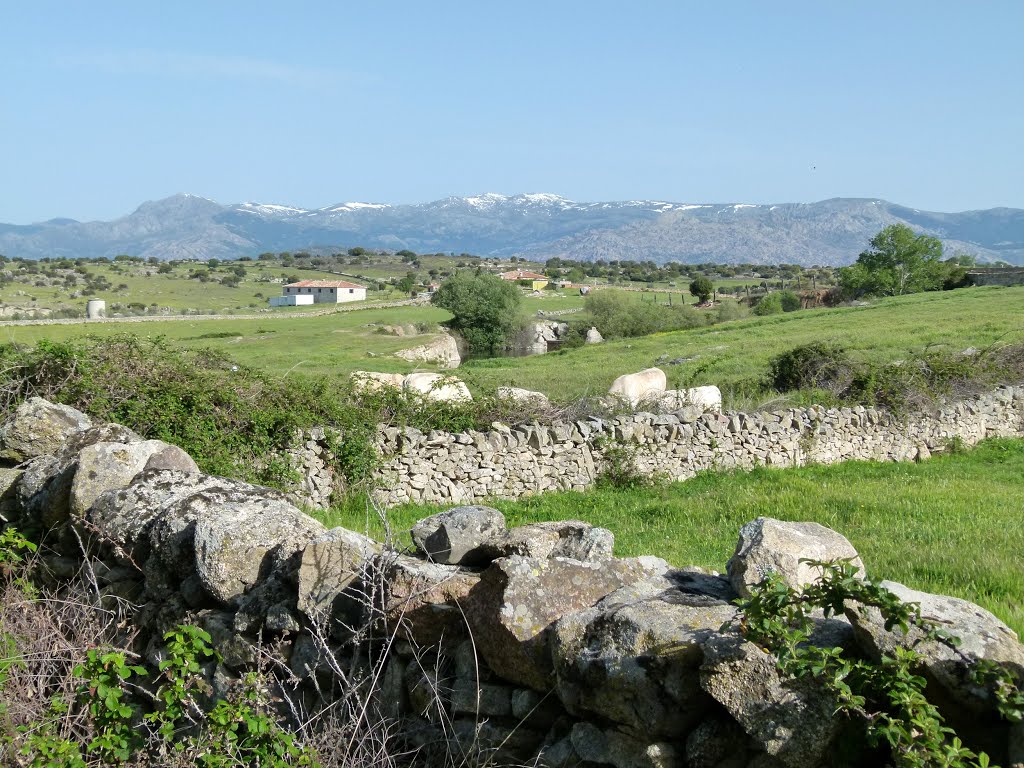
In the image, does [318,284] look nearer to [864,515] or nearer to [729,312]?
[729,312]

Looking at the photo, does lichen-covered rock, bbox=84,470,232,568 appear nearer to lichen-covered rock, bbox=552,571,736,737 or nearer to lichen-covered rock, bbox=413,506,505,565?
lichen-covered rock, bbox=413,506,505,565

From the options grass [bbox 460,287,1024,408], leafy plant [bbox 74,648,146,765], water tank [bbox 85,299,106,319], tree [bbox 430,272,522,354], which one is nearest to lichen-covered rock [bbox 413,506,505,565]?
leafy plant [bbox 74,648,146,765]

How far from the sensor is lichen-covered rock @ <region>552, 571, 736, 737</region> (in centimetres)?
327

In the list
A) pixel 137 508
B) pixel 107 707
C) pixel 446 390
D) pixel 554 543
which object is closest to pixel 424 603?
pixel 554 543

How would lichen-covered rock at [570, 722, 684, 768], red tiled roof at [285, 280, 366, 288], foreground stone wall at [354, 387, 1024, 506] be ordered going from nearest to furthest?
lichen-covered rock at [570, 722, 684, 768] → foreground stone wall at [354, 387, 1024, 506] → red tiled roof at [285, 280, 366, 288]

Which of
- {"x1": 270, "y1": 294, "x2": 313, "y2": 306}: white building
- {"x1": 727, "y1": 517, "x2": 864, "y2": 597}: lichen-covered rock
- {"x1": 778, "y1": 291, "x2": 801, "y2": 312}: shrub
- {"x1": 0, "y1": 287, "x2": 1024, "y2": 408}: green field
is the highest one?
{"x1": 727, "y1": 517, "x2": 864, "y2": 597}: lichen-covered rock

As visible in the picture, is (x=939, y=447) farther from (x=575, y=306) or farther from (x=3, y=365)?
(x=575, y=306)

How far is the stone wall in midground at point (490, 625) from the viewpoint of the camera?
3.06m

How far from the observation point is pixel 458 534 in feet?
16.8

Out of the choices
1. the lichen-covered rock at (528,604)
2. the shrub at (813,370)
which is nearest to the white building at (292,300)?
the shrub at (813,370)

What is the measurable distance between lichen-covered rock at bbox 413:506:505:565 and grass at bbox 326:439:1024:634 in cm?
89

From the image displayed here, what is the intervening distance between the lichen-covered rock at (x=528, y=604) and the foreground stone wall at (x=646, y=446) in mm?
8200

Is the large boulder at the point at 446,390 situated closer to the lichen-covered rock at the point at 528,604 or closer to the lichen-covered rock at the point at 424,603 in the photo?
the lichen-covered rock at the point at 424,603

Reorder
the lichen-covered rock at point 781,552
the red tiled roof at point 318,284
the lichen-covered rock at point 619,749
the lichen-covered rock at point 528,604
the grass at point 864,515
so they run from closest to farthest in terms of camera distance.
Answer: the lichen-covered rock at point 619,749 → the lichen-covered rock at point 528,604 → the lichen-covered rock at point 781,552 → the grass at point 864,515 → the red tiled roof at point 318,284
